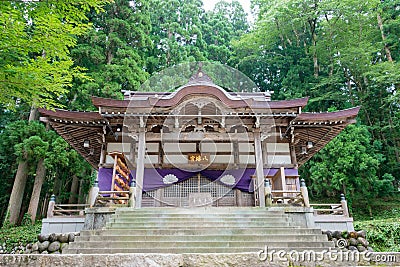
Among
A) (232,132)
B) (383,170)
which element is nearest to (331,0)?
(383,170)

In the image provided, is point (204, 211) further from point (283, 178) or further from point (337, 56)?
point (337, 56)

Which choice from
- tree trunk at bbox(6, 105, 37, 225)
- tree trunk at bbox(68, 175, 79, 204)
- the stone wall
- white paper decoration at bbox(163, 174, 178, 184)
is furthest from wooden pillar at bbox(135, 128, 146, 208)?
tree trunk at bbox(68, 175, 79, 204)

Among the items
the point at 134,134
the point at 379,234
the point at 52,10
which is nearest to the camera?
the point at 52,10

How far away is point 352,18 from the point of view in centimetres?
1958

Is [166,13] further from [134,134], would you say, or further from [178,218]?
[178,218]

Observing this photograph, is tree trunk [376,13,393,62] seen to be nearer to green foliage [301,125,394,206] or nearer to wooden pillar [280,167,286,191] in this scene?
green foliage [301,125,394,206]

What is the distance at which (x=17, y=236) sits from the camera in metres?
11.3

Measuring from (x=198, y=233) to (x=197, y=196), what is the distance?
3.83m

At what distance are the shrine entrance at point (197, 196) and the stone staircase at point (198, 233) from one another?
2.77 meters

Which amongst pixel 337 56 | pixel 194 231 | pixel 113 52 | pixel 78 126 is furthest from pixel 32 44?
pixel 337 56

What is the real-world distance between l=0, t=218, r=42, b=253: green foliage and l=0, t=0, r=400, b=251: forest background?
94 cm

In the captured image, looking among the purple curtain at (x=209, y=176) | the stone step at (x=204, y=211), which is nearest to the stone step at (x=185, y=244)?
the stone step at (x=204, y=211)

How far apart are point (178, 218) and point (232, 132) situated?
3992 millimetres

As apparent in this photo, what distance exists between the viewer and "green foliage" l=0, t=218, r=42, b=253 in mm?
10922
